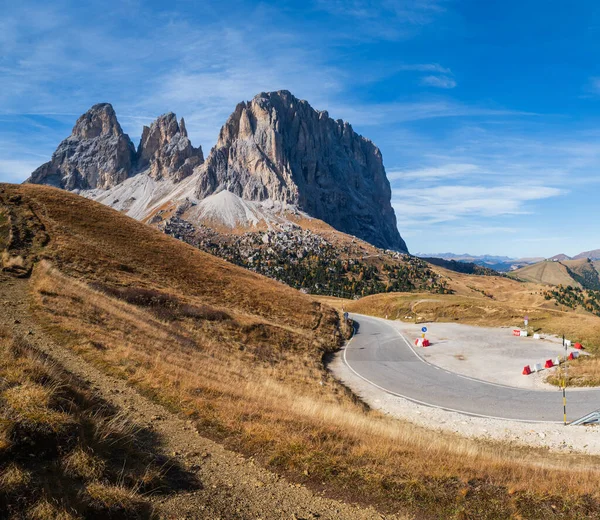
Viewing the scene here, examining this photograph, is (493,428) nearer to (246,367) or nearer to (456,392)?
(456,392)

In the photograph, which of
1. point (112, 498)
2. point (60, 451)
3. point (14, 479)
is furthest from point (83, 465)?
point (14, 479)

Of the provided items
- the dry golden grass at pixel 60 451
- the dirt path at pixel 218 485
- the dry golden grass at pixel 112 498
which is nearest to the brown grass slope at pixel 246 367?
the dirt path at pixel 218 485

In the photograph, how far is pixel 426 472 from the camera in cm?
861

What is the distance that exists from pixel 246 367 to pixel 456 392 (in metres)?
14.9

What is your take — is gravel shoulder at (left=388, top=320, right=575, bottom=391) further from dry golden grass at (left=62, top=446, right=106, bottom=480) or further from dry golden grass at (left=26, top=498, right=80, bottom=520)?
dry golden grass at (left=26, top=498, right=80, bottom=520)

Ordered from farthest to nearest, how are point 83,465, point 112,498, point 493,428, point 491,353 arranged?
point 491,353 → point 493,428 → point 83,465 → point 112,498

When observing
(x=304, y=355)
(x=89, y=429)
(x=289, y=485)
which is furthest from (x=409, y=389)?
(x=89, y=429)

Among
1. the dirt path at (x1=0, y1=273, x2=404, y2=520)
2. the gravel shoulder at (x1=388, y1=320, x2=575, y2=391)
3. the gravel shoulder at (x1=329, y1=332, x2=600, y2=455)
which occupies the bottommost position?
the gravel shoulder at (x1=329, y1=332, x2=600, y2=455)

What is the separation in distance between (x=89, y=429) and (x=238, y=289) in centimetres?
3721

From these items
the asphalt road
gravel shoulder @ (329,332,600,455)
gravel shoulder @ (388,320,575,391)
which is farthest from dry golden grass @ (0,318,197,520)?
gravel shoulder @ (388,320,575,391)

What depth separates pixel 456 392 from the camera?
25375 millimetres

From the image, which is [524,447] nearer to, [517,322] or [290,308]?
[290,308]

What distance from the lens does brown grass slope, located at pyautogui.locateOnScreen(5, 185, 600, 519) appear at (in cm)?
815

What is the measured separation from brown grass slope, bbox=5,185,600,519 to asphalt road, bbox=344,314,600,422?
15.8 ft
